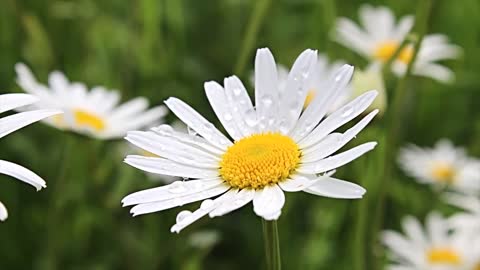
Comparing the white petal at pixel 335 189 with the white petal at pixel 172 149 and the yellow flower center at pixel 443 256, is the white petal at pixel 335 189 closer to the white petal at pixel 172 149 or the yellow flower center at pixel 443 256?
the white petal at pixel 172 149

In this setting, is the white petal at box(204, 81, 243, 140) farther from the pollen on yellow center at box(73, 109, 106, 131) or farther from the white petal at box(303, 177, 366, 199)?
the pollen on yellow center at box(73, 109, 106, 131)

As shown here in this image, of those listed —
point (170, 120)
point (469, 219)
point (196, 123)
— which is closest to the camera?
point (196, 123)

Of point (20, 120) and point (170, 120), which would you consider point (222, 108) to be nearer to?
point (20, 120)

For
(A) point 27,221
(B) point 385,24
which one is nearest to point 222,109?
(A) point 27,221

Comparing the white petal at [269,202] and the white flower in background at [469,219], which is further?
the white flower in background at [469,219]

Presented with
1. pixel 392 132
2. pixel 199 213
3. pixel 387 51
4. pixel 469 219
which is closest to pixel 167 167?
pixel 199 213

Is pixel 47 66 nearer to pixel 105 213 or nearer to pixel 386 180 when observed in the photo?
pixel 105 213

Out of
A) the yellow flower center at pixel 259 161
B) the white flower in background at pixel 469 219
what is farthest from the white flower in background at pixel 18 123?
the white flower in background at pixel 469 219
